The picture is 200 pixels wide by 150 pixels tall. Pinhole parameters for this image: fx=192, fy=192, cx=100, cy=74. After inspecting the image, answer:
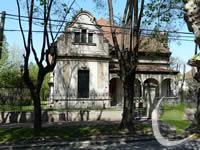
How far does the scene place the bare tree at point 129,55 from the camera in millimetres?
10039

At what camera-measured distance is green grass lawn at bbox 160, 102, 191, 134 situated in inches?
62.0

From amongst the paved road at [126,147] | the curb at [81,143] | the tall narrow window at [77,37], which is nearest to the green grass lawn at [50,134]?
the curb at [81,143]

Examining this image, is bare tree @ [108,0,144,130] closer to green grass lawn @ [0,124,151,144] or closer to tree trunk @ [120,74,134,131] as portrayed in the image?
tree trunk @ [120,74,134,131]

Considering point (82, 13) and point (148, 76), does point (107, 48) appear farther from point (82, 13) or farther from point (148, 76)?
point (148, 76)

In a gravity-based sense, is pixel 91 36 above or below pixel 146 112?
above

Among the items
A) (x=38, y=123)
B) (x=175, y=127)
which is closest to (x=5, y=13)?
(x=38, y=123)

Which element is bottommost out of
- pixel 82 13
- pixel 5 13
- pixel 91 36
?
pixel 5 13

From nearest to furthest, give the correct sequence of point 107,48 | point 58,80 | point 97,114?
point 97,114
point 58,80
point 107,48

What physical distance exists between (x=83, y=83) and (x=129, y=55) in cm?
1045

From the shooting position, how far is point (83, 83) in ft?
66.2

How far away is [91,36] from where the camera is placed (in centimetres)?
2058

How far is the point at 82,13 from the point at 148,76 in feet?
34.1

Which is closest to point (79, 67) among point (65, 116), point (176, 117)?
point (65, 116)

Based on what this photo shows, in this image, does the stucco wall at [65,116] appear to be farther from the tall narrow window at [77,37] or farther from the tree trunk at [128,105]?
the tall narrow window at [77,37]
